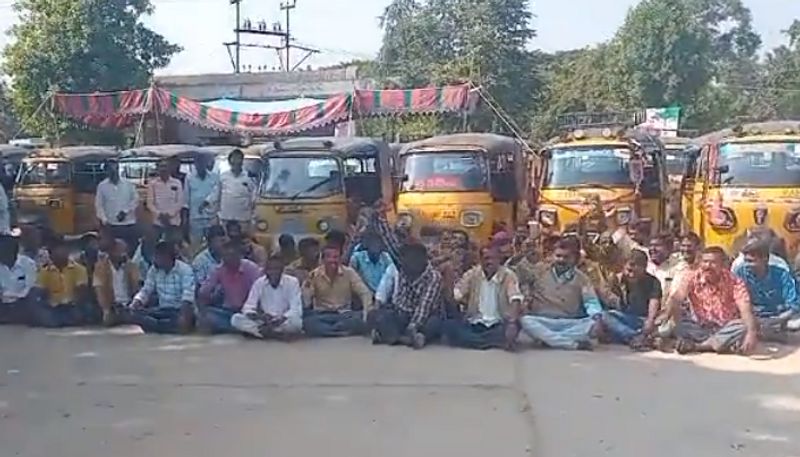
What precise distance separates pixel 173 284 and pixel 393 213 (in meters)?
4.36

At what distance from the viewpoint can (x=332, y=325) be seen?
9.91 meters

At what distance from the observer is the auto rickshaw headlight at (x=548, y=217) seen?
1345 cm

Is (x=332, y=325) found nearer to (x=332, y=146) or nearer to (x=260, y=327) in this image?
(x=260, y=327)

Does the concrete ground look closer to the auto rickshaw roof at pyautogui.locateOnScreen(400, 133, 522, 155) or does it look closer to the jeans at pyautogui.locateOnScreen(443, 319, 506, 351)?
the jeans at pyautogui.locateOnScreen(443, 319, 506, 351)

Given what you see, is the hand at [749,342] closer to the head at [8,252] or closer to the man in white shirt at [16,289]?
the man in white shirt at [16,289]

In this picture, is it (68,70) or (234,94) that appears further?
(234,94)

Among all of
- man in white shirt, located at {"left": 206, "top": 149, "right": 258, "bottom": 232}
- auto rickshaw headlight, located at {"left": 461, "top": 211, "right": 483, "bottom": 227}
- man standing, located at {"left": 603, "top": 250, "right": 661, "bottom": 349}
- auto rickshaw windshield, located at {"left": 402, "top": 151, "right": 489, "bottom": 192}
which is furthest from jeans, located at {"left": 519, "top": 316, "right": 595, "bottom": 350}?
man in white shirt, located at {"left": 206, "top": 149, "right": 258, "bottom": 232}

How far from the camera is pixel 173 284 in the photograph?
33.9ft

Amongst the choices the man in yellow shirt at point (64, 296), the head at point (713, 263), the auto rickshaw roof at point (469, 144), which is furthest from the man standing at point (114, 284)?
the head at point (713, 263)

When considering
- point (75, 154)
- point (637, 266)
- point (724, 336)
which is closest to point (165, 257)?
point (637, 266)

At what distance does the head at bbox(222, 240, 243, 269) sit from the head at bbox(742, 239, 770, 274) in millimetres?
4669

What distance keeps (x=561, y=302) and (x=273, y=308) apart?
2609 mm

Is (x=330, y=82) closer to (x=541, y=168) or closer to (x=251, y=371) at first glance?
(x=541, y=168)

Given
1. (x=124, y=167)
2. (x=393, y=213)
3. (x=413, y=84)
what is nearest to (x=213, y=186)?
(x=393, y=213)
